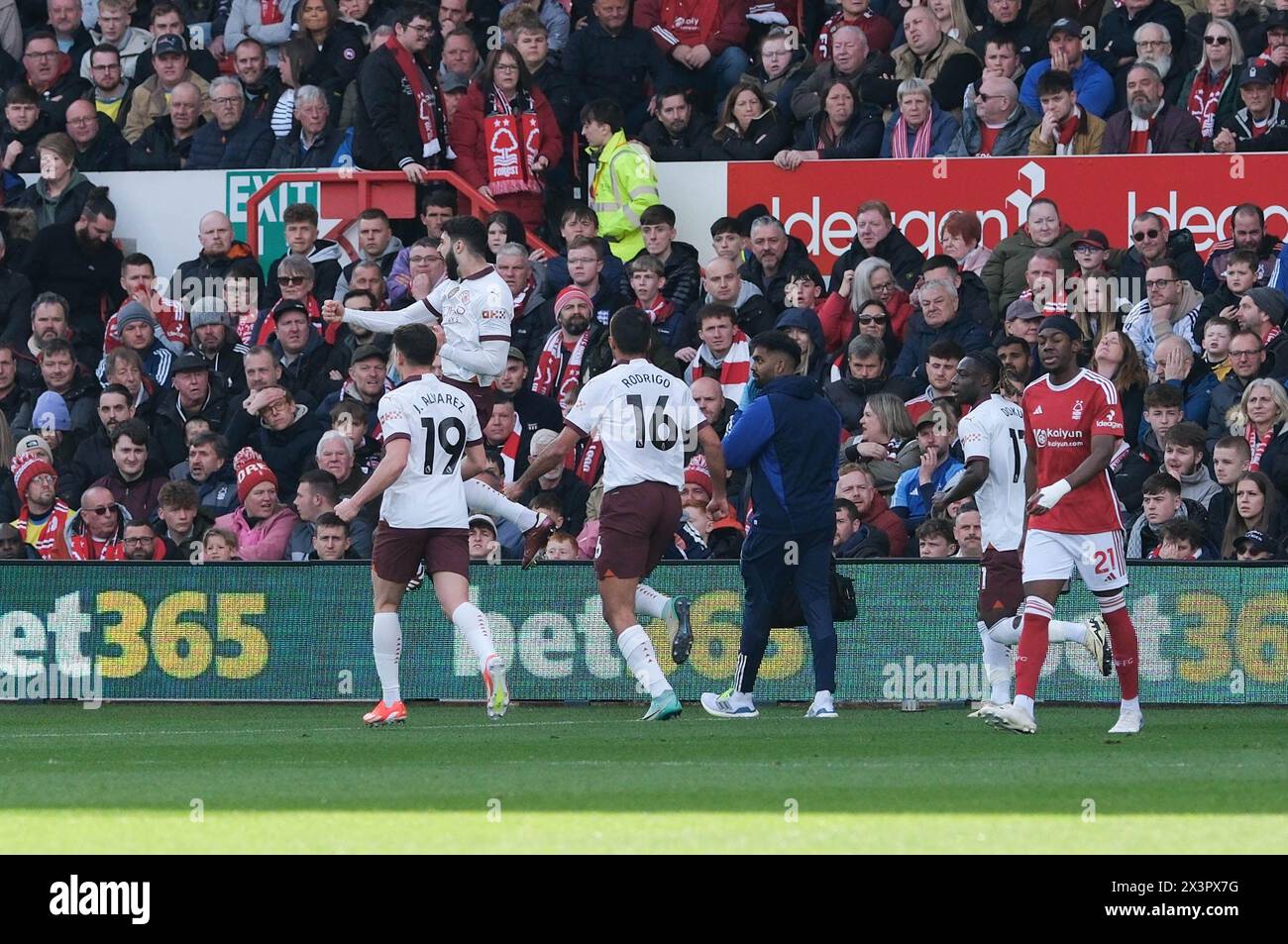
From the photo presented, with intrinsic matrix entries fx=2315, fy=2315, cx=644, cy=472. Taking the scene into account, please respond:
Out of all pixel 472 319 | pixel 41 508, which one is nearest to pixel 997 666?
pixel 472 319

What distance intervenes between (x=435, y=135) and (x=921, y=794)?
1280 centimetres

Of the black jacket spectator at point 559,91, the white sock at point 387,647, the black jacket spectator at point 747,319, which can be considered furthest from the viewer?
the black jacket spectator at point 559,91

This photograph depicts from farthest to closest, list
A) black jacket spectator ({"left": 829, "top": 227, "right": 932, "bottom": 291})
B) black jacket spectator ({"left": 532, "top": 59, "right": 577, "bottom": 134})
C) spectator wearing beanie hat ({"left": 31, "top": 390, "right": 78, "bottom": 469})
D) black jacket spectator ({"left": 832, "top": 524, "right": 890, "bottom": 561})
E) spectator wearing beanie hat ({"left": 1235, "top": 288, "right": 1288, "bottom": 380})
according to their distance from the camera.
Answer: black jacket spectator ({"left": 532, "top": 59, "right": 577, "bottom": 134})
spectator wearing beanie hat ({"left": 31, "top": 390, "right": 78, "bottom": 469})
black jacket spectator ({"left": 829, "top": 227, "right": 932, "bottom": 291})
spectator wearing beanie hat ({"left": 1235, "top": 288, "right": 1288, "bottom": 380})
black jacket spectator ({"left": 832, "top": 524, "right": 890, "bottom": 561})

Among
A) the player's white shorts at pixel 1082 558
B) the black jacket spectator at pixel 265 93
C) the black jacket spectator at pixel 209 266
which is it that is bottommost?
the player's white shorts at pixel 1082 558

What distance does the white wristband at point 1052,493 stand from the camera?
1208cm

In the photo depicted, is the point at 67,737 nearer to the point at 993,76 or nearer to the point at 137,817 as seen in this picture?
the point at 137,817

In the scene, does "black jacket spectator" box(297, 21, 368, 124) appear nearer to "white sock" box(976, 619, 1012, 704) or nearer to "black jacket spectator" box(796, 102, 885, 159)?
"black jacket spectator" box(796, 102, 885, 159)

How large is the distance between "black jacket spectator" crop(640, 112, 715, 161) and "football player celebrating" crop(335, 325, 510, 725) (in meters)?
7.78

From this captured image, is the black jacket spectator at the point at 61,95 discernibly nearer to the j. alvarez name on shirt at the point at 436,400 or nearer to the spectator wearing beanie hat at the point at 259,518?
the spectator wearing beanie hat at the point at 259,518

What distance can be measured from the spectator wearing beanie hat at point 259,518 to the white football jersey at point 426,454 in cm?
447

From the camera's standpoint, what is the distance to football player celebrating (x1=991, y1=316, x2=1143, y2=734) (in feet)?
40.6

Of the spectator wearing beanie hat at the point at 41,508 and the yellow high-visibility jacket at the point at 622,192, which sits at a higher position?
the yellow high-visibility jacket at the point at 622,192

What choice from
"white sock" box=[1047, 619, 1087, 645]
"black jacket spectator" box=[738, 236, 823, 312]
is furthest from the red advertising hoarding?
"white sock" box=[1047, 619, 1087, 645]

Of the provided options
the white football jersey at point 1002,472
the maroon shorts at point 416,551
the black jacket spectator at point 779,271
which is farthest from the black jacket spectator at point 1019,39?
the maroon shorts at point 416,551
